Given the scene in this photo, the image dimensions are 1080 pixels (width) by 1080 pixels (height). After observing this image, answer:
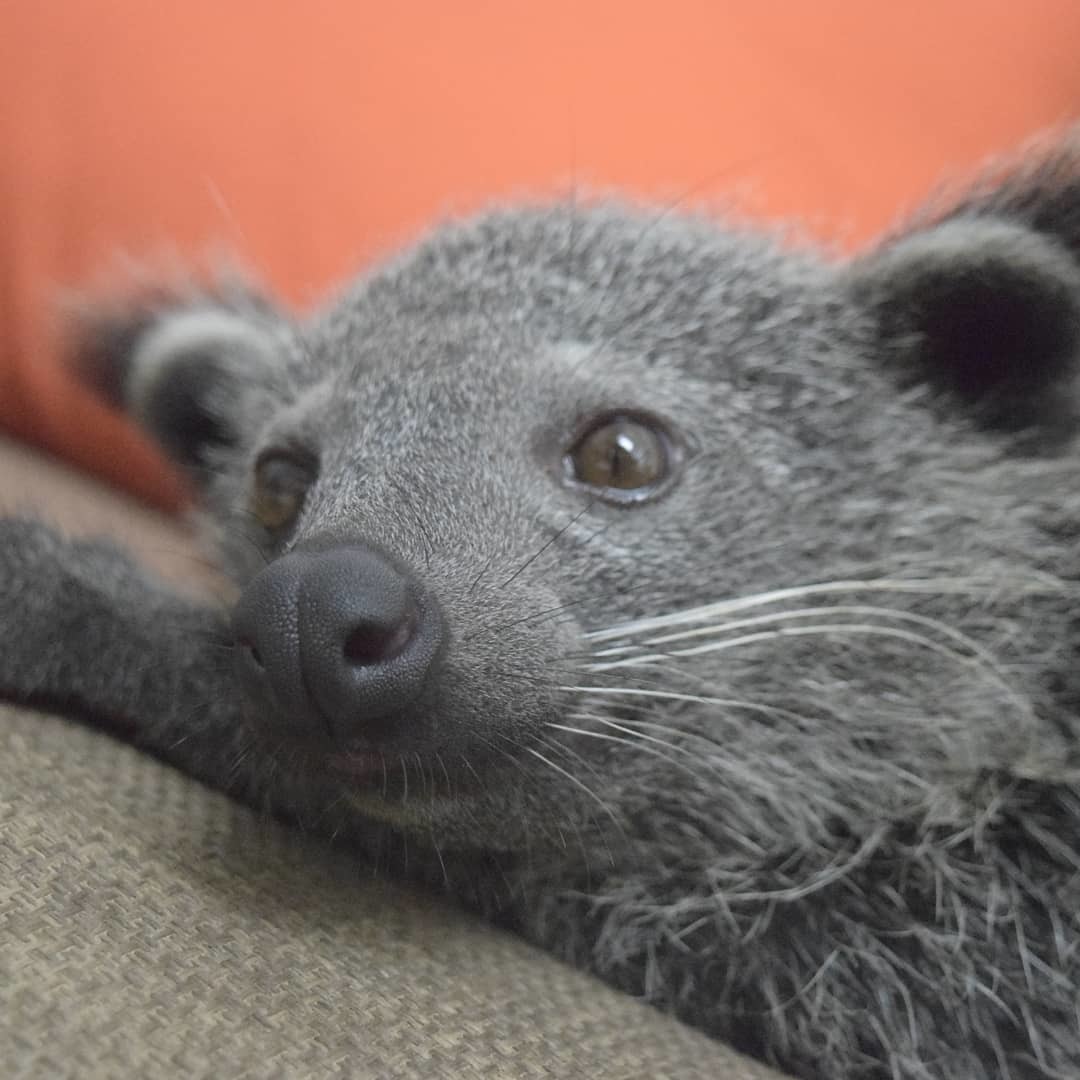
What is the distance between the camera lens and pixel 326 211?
2.00 m

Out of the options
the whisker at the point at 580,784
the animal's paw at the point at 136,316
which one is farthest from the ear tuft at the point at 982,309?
the animal's paw at the point at 136,316

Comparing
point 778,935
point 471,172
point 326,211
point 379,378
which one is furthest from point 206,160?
point 778,935

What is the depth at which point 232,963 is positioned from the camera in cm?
80

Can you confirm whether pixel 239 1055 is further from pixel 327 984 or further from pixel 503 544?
pixel 503 544

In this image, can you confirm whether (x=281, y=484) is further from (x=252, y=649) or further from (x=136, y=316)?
(x=136, y=316)

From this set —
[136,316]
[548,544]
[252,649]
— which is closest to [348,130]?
[136,316]

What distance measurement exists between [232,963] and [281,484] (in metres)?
0.59

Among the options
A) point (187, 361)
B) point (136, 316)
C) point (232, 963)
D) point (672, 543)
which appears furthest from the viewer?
point (136, 316)

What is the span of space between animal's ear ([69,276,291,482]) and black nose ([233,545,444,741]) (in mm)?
626

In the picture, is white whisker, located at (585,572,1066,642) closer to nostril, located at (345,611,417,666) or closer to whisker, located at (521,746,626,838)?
whisker, located at (521,746,626,838)

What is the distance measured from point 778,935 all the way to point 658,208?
0.85 meters

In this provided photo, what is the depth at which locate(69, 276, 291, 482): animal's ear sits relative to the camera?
1.56 meters

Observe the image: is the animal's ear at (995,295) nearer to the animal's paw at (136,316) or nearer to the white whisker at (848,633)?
the white whisker at (848,633)

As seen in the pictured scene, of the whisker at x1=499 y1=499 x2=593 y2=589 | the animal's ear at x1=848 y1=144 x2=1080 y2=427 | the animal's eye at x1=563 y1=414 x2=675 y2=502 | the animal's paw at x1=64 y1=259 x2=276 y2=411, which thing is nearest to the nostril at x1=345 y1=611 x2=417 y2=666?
the whisker at x1=499 y1=499 x2=593 y2=589
